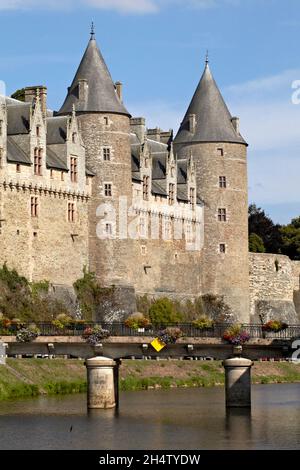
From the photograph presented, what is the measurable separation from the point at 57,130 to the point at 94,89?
4.21m

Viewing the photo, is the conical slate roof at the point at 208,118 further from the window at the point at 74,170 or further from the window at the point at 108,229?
the window at the point at 74,170

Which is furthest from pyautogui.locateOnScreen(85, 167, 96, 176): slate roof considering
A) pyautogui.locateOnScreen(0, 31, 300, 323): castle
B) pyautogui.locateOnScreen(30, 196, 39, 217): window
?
pyautogui.locateOnScreen(30, 196, 39, 217): window

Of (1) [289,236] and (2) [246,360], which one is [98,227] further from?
(1) [289,236]

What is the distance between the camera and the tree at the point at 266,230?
412 feet

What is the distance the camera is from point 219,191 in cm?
9925

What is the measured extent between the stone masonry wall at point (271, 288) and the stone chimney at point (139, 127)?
489 inches

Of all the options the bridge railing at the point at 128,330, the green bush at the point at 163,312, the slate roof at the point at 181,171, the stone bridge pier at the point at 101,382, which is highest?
the slate roof at the point at 181,171

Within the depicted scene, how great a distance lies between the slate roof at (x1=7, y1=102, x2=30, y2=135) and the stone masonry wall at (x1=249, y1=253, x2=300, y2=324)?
27.3 meters

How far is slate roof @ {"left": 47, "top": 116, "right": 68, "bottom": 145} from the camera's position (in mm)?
84144

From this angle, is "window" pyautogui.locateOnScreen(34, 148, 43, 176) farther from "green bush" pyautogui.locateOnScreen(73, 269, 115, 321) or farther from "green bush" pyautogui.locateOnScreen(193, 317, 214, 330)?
"green bush" pyautogui.locateOnScreen(193, 317, 214, 330)

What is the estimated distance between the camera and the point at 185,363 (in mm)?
78688

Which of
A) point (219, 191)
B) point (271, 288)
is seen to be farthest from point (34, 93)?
point (271, 288)

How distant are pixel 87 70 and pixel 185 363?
19.0m

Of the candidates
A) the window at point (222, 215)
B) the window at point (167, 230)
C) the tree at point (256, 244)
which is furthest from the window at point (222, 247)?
the tree at point (256, 244)
